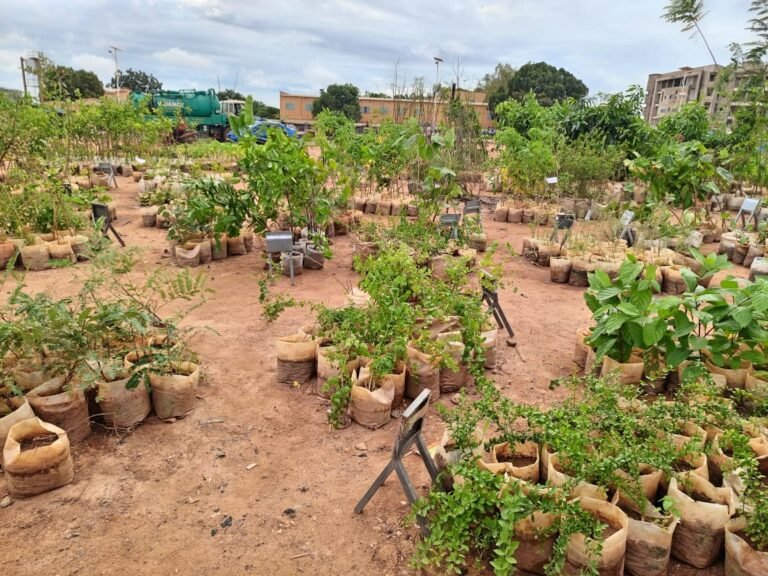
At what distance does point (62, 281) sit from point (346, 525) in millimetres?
4198

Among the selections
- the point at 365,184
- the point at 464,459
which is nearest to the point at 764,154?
the point at 365,184

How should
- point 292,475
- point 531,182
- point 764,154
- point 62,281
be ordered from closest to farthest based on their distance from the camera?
point 292,475 → point 62,281 → point 764,154 → point 531,182

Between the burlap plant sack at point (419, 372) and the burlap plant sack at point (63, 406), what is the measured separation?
1.71 meters

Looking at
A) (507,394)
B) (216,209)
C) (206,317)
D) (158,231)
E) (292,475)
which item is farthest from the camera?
(158,231)

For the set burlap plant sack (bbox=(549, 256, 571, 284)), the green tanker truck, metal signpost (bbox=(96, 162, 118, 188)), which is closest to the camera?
burlap plant sack (bbox=(549, 256, 571, 284))

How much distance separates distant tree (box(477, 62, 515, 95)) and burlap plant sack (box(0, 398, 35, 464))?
36.5 m

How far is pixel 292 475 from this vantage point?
2.51 metres

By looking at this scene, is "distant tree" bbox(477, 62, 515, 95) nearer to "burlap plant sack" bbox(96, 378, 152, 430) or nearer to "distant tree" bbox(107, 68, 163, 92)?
"distant tree" bbox(107, 68, 163, 92)

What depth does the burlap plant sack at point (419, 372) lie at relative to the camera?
304 cm

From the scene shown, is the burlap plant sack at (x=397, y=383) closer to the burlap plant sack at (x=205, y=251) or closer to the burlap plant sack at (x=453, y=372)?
the burlap plant sack at (x=453, y=372)

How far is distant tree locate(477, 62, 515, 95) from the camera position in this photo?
3630 cm

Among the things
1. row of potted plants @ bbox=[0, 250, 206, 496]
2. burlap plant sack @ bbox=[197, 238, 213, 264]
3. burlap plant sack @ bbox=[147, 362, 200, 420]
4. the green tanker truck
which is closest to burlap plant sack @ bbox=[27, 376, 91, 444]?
row of potted plants @ bbox=[0, 250, 206, 496]

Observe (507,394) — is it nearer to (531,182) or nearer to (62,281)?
(62,281)

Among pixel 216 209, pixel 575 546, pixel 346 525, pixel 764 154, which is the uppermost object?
pixel 764 154
